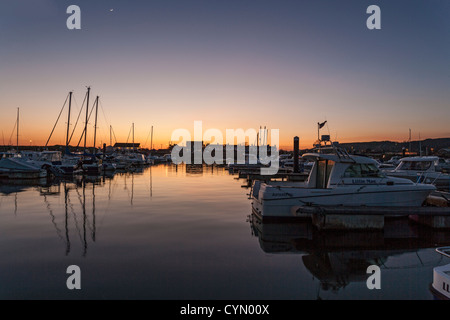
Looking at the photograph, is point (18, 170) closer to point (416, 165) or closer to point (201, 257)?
point (201, 257)

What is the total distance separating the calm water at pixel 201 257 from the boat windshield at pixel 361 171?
2290 mm

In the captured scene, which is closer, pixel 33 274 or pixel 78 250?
pixel 33 274

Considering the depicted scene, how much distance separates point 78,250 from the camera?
1045 centimetres

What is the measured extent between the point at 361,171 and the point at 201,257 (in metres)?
8.24

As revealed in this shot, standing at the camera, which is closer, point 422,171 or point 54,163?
point 422,171


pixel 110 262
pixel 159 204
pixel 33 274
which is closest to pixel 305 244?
pixel 110 262

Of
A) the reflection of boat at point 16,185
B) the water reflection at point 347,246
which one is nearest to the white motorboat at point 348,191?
the water reflection at point 347,246

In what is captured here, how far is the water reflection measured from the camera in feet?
29.1

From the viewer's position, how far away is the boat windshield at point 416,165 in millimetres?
27281

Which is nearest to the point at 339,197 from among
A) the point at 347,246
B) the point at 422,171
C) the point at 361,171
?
the point at 361,171

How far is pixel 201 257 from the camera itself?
9.78 m

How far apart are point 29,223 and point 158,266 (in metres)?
8.34

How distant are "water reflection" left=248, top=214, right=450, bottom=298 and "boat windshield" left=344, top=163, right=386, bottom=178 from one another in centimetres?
224
